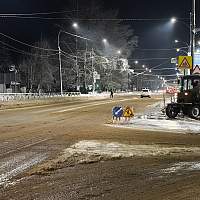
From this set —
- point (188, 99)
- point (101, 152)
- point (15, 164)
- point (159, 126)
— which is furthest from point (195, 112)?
point (15, 164)

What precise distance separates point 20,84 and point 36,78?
24.3 feet

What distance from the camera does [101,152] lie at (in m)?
11.6

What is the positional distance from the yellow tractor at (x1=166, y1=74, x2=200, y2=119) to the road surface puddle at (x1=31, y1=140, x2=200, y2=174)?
38.4 ft

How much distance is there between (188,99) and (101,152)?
14.0 metres

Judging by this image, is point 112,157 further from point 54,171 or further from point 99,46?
point 99,46

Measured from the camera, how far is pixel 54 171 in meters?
9.16

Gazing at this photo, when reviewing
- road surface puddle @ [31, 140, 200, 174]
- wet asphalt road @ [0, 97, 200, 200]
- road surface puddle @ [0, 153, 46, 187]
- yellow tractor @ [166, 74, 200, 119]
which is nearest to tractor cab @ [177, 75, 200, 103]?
yellow tractor @ [166, 74, 200, 119]

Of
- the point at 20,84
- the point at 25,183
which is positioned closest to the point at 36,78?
the point at 20,84

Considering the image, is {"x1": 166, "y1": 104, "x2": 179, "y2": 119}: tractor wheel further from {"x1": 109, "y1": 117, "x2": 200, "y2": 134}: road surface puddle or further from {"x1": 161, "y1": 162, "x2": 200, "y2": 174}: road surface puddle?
{"x1": 161, "y1": 162, "x2": 200, "y2": 174}: road surface puddle

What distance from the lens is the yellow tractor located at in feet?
79.0

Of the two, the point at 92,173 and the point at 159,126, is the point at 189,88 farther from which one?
the point at 92,173

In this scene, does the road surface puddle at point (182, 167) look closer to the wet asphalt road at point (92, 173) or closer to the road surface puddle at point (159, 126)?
the wet asphalt road at point (92, 173)

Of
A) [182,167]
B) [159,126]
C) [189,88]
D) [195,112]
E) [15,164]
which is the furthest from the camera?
[189,88]

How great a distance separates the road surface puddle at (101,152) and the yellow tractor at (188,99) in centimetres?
1171
